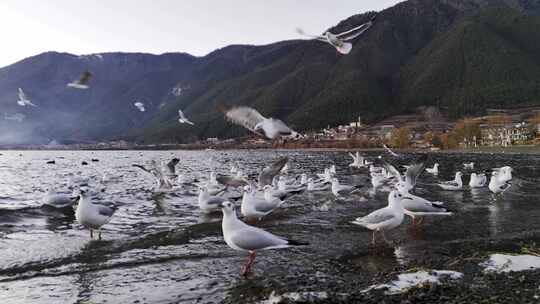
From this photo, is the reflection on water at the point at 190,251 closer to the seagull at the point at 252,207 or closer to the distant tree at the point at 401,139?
the seagull at the point at 252,207

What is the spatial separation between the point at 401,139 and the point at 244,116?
351ft

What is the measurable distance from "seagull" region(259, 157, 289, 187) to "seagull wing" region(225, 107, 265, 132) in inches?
185

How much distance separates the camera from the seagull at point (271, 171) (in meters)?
17.3

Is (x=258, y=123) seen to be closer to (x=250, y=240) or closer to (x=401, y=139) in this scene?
(x=250, y=240)

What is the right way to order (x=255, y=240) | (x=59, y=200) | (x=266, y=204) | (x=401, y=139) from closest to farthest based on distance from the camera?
(x=255, y=240) < (x=266, y=204) < (x=59, y=200) < (x=401, y=139)

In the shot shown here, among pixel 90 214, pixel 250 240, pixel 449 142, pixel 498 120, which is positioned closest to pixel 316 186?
pixel 90 214

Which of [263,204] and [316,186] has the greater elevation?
[263,204]

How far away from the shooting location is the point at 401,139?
114188mm

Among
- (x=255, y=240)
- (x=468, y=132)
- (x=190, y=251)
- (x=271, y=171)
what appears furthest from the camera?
(x=468, y=132)

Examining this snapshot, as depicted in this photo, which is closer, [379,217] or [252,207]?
[379,217]

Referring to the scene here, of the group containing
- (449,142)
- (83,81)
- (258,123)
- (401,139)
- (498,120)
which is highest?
(498,120)

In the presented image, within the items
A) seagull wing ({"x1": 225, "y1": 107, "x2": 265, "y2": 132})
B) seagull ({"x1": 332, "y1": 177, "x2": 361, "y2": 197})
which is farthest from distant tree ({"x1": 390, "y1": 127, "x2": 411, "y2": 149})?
seagull wing ({"x1": 225, "y1": 107, "x2": 265, "y2": 132})

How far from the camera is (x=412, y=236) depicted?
12.1 m

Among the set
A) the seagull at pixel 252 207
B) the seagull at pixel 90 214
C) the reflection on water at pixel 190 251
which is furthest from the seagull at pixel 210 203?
the seagull at pixel 90 214
